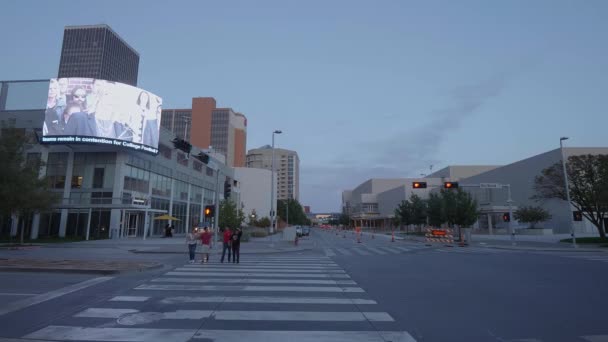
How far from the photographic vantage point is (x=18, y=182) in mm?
27891

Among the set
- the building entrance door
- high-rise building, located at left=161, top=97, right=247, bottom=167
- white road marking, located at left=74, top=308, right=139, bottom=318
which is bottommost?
white road marking, located at left=74, top=308, right=139, bottom=318

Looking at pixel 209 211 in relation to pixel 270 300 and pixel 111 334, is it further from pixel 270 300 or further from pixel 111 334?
pixel 111 334

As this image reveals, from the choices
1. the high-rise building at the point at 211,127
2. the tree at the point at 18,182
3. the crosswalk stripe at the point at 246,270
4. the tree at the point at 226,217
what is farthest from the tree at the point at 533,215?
the high-rise building at the point at 211,127

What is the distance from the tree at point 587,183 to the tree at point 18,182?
47132 millimetres

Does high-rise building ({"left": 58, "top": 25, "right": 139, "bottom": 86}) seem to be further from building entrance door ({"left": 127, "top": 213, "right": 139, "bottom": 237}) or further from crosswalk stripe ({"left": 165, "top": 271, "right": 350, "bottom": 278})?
crosswalk stripe ({"left": 165, "top": 271, "right": 350, "bottom": 278})

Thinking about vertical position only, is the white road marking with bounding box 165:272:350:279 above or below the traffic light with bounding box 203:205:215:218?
below

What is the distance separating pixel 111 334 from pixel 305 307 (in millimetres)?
4000

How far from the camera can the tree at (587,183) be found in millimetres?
32969

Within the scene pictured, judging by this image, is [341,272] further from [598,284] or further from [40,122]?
[40,122]

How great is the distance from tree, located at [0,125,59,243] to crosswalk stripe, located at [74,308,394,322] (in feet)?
82.0

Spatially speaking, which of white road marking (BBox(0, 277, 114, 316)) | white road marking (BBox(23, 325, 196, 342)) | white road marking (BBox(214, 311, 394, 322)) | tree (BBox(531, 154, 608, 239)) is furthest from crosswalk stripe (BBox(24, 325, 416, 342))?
tree (BBox(531, 154, 608, 239))

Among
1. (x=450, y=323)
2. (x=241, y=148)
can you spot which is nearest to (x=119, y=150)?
(x=450, y=323)

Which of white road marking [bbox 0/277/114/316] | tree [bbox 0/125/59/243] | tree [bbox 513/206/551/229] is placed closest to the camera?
white road marking [bbox 0/277/114/316]

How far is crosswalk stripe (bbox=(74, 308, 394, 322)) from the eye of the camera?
748 cm
